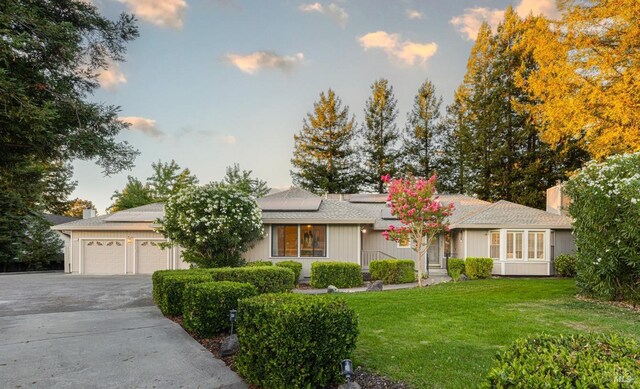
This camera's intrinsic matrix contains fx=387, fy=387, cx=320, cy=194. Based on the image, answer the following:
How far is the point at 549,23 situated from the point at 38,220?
2788 centimetres

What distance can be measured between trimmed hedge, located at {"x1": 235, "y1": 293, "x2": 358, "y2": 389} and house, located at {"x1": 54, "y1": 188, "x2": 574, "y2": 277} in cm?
1096

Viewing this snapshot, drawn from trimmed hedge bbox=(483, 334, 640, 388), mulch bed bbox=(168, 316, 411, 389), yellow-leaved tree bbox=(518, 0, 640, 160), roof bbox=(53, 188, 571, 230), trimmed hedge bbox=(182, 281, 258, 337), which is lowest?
mulch bed bbox=(168, 316, 411, 389)

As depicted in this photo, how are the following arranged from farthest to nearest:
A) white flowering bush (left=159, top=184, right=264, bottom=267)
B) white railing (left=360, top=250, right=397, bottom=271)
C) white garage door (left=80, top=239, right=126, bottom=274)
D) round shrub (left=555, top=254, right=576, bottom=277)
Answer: white garage door (left=80, top=239, right=126, bottom=274) → white railing (left=360, top=250, right=397, bottom=271) → round shrub (left=555, top=254, right=576, bottom=277) → white flowering bush (left=159, top=184, right=264, bottom=267)

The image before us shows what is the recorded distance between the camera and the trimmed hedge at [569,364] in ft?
Answer: 6.25

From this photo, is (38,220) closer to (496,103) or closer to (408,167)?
(408,167)

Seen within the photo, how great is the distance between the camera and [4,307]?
9.18 metres

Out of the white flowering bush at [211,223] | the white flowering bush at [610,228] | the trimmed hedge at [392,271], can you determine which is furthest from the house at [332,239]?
the white flowering bush at [610,228]

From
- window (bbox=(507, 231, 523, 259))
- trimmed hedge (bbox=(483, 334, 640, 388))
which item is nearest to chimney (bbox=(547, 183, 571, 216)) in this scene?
window (bbox=(507, 231, 523, 259))

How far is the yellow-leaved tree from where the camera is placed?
1171 cm

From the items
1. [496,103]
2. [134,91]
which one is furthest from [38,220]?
[496,103]

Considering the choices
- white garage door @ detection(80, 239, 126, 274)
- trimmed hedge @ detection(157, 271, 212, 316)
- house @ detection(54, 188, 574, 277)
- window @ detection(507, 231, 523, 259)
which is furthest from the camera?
white garage door @ detection(80, 239, 126, 274)

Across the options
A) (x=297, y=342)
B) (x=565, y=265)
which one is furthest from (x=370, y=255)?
(x=297, y=342)

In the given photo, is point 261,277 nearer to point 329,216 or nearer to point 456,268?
point 329,216

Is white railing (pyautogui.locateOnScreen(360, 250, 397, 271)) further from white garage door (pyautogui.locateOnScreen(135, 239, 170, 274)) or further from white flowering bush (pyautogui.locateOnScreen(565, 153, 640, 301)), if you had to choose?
white garage door (pyautogui.locateOnScreen(135, 239, 170, 274))
